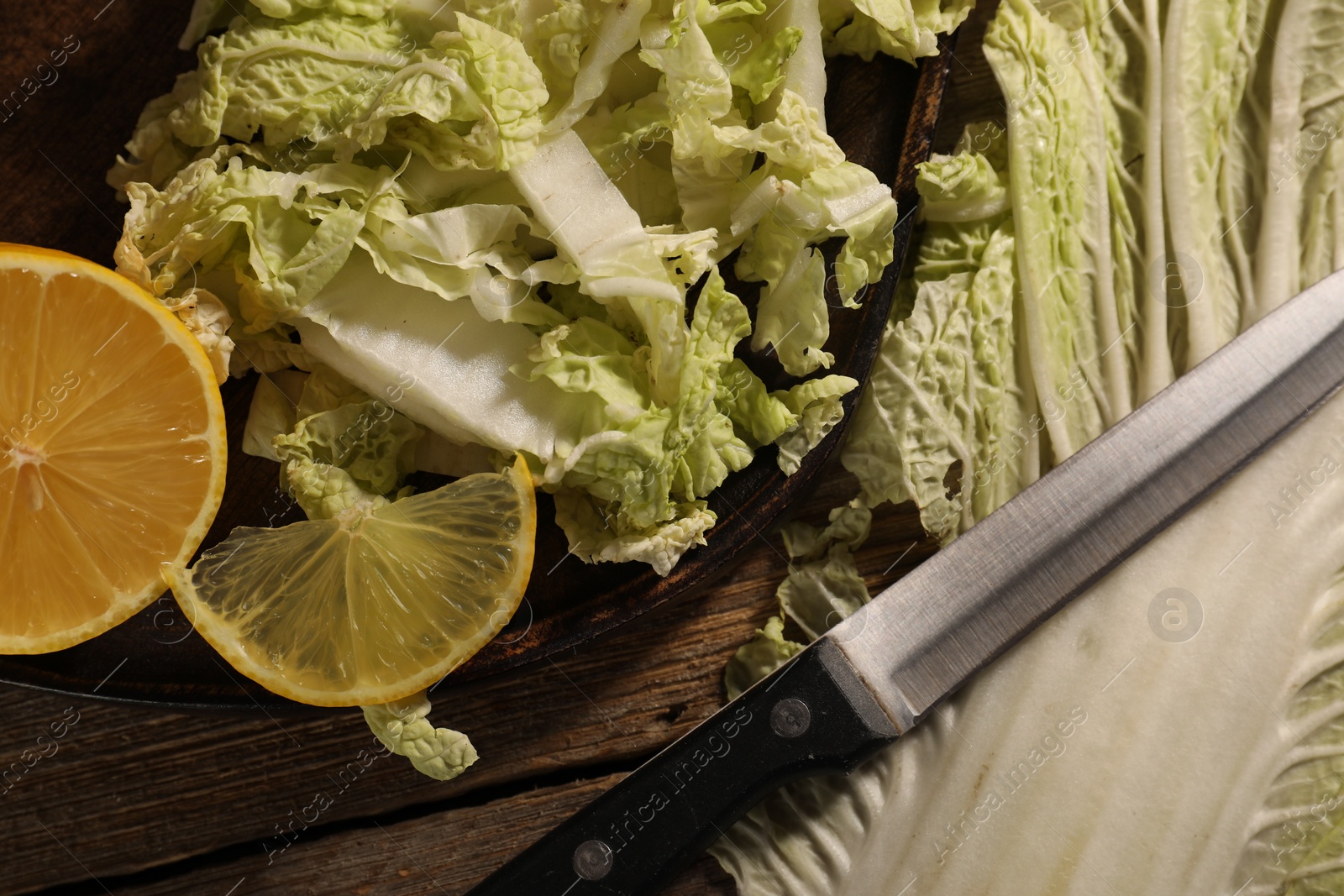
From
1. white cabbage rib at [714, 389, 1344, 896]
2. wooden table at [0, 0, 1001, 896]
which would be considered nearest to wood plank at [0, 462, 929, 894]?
wooden table at [0, 0, 1001, 896]

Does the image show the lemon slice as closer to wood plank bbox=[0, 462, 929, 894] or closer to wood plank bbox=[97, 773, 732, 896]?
wood plank bbox=[0, 462, 929, 894]

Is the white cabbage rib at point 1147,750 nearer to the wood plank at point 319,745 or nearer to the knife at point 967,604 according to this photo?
the knife at point 967,604

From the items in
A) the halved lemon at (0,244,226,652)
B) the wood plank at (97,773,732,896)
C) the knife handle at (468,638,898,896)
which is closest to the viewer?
the halved lemon at (0,244,226,652)

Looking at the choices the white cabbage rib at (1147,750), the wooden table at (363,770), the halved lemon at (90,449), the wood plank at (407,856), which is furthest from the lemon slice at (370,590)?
the white cabbage rib at (1147,750)

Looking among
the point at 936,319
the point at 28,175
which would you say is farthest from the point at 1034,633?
the point at 28,175

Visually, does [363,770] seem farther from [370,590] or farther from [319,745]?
[370,590]

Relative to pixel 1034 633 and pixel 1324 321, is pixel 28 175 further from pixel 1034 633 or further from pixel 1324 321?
pixel 1324 321
